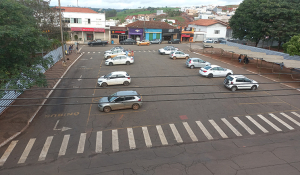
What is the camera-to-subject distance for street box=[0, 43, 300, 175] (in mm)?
9742

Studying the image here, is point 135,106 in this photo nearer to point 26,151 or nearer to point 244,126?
point 26,151

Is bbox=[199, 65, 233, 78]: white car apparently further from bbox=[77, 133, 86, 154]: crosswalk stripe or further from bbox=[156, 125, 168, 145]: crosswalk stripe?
bbox=[77, 133, 86, 154]: crosswalk stripe

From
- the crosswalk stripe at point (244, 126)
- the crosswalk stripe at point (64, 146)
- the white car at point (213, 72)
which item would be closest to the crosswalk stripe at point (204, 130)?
the crosswalk stripe at point (244, 126)

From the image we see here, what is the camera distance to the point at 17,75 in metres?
12.1

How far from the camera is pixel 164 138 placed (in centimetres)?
1251

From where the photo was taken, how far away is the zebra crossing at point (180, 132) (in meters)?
11.4

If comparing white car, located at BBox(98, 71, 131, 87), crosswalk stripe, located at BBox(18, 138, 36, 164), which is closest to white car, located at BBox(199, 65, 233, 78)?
white car, located at BBox(98, 71, 131, 87)

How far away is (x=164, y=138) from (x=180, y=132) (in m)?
1.31

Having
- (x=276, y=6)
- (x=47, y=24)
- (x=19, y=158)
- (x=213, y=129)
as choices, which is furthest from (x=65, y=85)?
(x=276, y=6)

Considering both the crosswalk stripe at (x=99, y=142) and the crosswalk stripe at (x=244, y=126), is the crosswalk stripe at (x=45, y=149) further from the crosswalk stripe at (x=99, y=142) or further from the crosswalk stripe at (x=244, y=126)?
the crosswalk stripe at (x=244, y=126)

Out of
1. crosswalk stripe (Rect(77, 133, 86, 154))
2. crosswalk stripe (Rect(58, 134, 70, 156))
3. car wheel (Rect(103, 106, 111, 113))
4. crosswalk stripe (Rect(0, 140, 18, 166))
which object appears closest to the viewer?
crosswalk stripe (Rect(0, 140, 18, 166))

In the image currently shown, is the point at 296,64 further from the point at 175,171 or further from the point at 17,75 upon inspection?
the point at 17,75

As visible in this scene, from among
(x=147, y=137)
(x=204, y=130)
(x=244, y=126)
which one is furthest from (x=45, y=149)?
(x=244, y=126)

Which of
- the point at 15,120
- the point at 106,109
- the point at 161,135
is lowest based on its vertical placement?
the point at 161,135
